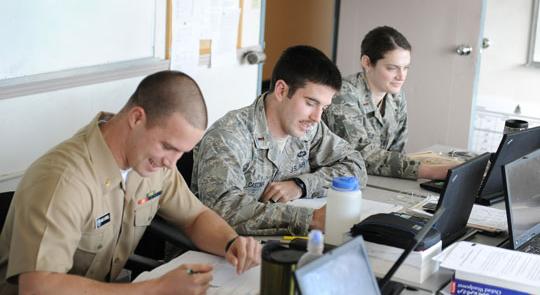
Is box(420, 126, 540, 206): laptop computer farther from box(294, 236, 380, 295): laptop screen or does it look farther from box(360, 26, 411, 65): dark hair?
box(294, 236, 380, 295): laptop screen

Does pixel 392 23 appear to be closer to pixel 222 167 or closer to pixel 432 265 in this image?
pixel 222 167

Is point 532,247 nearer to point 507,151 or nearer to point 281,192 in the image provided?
point 507,151

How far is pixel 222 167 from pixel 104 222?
0.53 m

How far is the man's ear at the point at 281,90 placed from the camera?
2512 millimetres

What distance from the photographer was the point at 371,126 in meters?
3.24

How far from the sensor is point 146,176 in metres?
1.90

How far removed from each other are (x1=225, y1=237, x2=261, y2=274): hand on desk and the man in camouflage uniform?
302mm

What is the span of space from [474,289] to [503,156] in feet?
2.69

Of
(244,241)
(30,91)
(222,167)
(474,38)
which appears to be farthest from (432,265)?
(474,38)

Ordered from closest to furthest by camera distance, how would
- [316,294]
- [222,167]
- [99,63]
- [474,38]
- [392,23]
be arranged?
1. [316,294]
2. [222,167]
3. [99,63]
4. [474,38]
5. [392,23]

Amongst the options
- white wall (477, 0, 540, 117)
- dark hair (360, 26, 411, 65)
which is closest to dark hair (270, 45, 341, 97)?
dark hair (360, 26, 411, 65)

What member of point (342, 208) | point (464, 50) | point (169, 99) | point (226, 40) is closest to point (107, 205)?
point (169, 99)

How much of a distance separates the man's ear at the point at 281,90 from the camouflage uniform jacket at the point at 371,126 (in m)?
0.62

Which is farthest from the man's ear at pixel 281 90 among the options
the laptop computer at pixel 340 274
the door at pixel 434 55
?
the door at pixel 434 55
